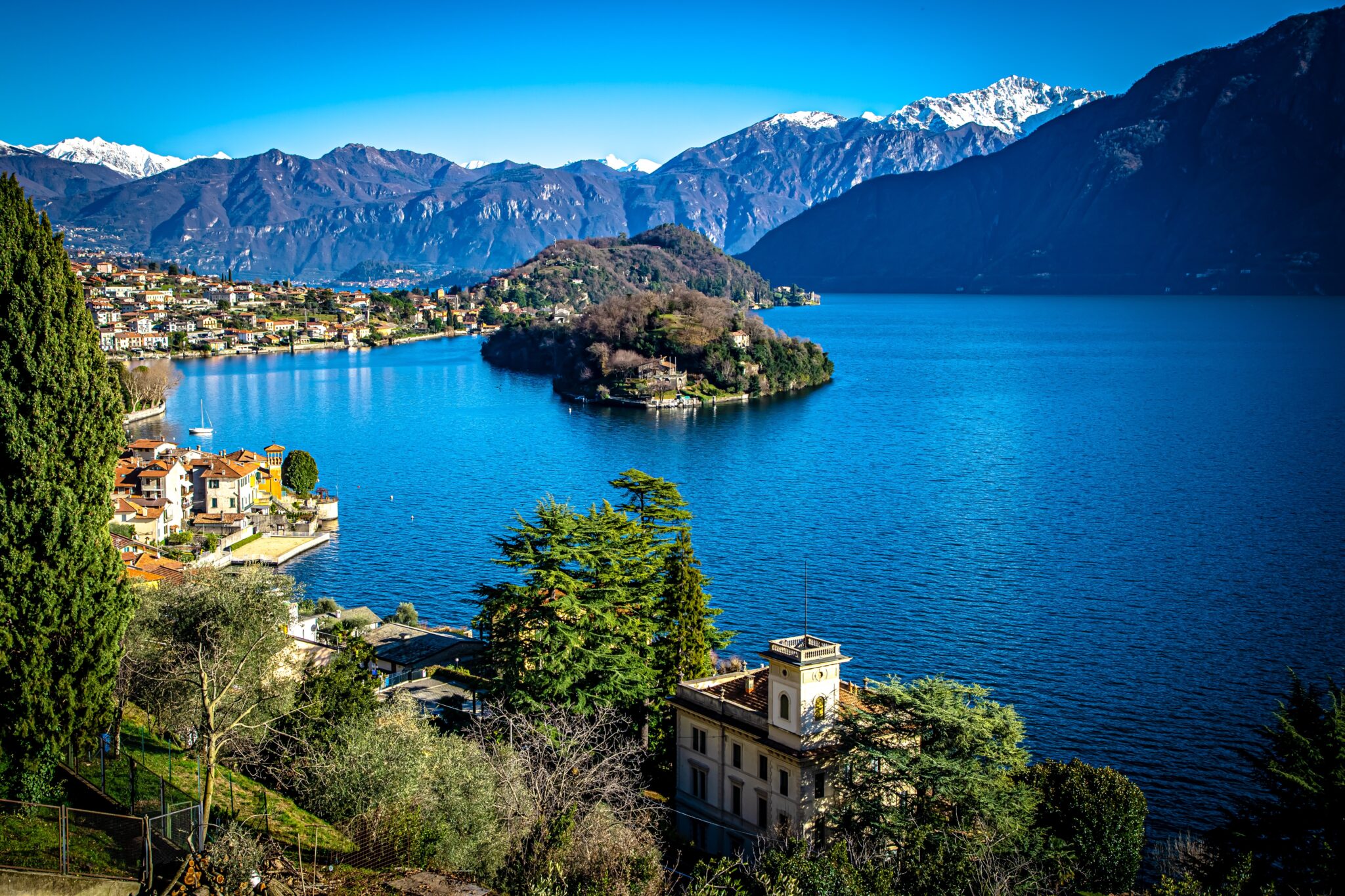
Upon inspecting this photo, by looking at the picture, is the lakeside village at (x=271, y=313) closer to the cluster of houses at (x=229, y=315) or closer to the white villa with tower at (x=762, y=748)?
the cluster of houses at (x=229, y=315)

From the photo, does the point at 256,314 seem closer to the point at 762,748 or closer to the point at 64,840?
the point at 762,748

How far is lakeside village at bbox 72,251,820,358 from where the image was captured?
104 meters

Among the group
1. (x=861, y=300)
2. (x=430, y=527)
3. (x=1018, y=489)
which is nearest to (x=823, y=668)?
(x=430, y=527)

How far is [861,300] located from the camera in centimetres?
19475

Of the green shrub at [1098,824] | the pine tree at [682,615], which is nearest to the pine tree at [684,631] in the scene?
the pine tree at [682,615]

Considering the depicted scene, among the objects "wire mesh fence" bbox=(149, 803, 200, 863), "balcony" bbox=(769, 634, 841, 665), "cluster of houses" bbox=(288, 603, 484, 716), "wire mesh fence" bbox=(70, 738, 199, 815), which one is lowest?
"cluster of houses" bbox=(288, 603, 484, 716)

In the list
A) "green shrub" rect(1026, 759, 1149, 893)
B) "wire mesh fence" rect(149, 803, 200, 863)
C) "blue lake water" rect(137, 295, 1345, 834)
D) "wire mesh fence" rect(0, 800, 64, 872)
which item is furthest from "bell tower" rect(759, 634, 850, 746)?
"wire mesh fence" rect(0, 800, 64, 872)

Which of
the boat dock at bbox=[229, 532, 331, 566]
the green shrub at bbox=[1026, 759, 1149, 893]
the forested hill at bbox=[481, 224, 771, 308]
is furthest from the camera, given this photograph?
the forested hill at bbox=[481, 224, 771, 308]

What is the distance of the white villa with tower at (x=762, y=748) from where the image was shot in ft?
46.1

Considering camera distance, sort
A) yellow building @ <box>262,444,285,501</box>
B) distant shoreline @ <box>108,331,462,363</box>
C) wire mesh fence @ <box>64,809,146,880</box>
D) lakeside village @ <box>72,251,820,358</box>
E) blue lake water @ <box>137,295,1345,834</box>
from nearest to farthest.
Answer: wire mesh fence @ <box>64,809,146,880</box>
blue lake water @ <box>137,295,1345,834</box>
yellow building @ <box>262,444,285,501</box>
distant shoreline @ <box>108,331,462,363</box>
lakeside village @ <box>72,251,820,358</box>

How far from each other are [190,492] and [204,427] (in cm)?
2105

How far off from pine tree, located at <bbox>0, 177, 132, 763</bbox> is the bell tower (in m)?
7.57

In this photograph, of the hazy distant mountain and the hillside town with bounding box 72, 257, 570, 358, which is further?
the hazy distant mountain

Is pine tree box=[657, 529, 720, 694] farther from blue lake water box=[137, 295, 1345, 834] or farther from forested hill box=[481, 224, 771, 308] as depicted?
forested hill box=[481, 224, 771, 308]
